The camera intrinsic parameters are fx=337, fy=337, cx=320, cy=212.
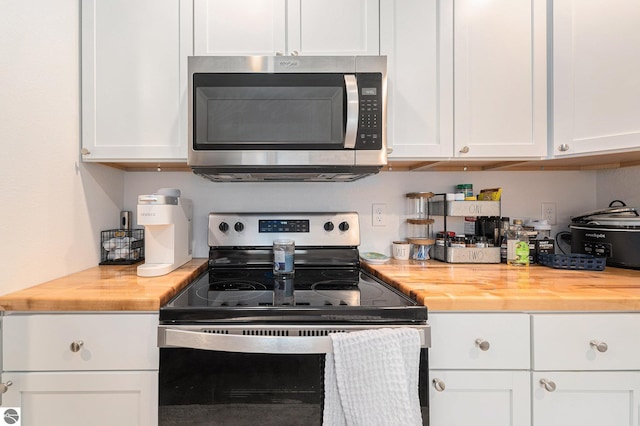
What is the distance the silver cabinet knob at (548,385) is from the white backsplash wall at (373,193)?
0.90 meters

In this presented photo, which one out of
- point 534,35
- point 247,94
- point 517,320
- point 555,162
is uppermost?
point 534,35

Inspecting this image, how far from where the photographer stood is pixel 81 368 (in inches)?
41.5

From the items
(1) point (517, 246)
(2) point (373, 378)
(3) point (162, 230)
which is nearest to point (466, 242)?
(1) point (517, 246)

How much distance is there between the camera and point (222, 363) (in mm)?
1022

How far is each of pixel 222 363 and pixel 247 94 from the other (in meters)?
0.97

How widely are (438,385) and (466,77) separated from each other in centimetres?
124

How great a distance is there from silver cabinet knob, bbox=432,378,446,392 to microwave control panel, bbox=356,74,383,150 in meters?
0.86

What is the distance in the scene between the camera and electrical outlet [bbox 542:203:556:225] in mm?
1832

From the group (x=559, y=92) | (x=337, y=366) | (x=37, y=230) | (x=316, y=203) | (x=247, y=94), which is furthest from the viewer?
(x=316, y=203)

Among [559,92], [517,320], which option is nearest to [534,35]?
[559,92]

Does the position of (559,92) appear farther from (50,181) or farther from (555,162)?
(50,181)

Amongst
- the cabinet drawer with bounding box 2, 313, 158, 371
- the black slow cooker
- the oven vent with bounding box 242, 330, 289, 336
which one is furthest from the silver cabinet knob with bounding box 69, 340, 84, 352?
the black slow cooker

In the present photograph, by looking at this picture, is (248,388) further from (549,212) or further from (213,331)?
(549,212)

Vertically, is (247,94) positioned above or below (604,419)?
above
